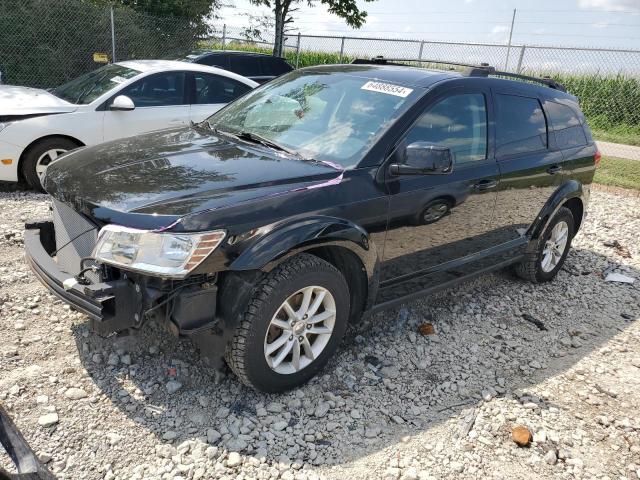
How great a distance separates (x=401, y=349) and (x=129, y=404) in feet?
5.92

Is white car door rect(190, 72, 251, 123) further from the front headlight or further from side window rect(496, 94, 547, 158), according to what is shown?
the front headlight

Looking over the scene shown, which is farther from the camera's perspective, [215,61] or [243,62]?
[243,62]

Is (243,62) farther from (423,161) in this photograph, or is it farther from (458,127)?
(423,161)

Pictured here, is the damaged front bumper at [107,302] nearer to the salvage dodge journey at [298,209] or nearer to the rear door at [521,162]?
the salvage dodge journey at [298,209]

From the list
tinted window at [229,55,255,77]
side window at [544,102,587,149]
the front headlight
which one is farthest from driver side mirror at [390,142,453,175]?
tinted window at [229,55,255,77]

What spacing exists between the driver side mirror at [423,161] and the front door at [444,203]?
9cm

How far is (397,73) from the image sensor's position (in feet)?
12.4

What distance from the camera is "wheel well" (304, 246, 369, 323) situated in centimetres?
311

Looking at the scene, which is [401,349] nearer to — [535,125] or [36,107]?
[535,125]

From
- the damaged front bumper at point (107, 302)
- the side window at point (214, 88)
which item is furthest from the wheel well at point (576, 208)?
the side window at point (214, 88)

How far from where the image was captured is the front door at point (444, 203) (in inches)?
133

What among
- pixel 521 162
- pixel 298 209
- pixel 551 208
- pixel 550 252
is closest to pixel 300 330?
pixel 298 209

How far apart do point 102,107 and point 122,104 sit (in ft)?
1.30

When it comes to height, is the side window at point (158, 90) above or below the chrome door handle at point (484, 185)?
above
